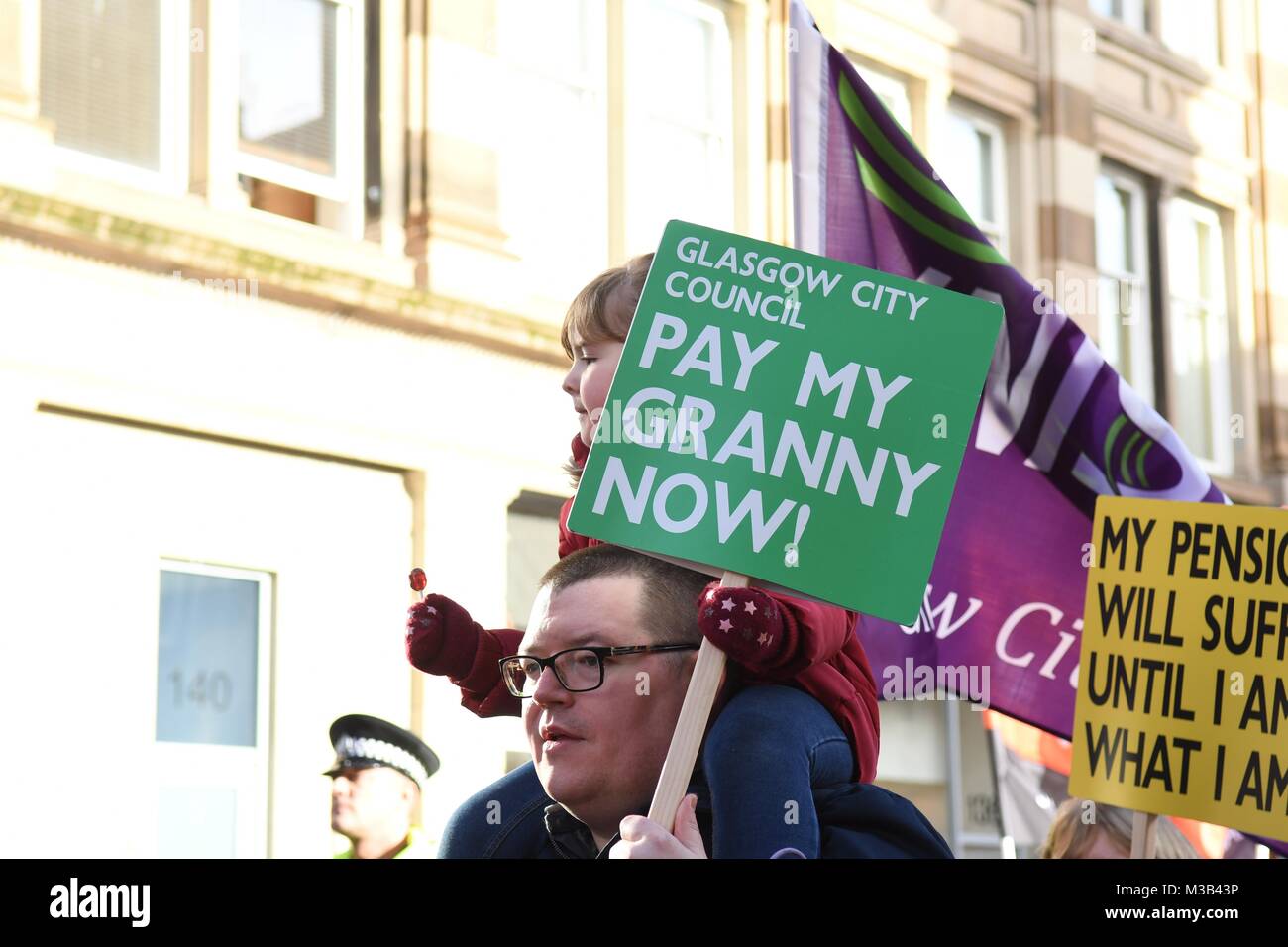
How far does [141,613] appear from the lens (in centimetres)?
916

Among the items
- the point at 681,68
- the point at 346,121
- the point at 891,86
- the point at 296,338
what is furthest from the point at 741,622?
the point at 891,86

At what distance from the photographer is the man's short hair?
108 inches

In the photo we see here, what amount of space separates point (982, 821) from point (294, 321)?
6.48m

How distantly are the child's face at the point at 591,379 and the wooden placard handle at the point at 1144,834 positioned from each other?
118 cm

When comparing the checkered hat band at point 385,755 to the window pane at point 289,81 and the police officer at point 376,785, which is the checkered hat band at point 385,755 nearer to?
the police officer at point 376,785

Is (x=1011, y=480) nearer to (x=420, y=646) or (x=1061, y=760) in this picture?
(x=420, y=646)

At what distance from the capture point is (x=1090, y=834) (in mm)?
5637

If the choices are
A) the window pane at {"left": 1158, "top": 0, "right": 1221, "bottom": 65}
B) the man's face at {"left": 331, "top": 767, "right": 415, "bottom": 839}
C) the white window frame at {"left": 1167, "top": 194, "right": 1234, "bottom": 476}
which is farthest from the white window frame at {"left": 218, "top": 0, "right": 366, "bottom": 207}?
the window pane at {"left": 1158, "top": 0, "right": 1221, "bottom": 65}

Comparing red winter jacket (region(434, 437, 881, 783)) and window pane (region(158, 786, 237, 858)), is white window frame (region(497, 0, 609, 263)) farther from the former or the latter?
red winter jacket (region(434, 437, 881, 783))

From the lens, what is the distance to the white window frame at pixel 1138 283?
51.5 feet

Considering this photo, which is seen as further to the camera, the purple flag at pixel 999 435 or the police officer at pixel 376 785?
the police officer at pixel 376 785

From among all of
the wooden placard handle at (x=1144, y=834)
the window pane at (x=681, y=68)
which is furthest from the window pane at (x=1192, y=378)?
the wooden placard handle at (x=1144, y=834)

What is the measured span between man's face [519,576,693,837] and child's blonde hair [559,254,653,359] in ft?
2.36

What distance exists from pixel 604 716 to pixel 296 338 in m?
7.49
